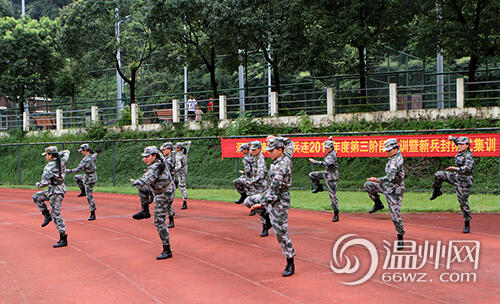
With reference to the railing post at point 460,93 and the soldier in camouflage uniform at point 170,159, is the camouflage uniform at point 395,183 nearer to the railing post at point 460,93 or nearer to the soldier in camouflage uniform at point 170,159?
the soldier in camouflage uniform at point 170,159

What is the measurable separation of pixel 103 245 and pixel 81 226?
3085 millimetres

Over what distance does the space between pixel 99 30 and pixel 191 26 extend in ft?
22.6

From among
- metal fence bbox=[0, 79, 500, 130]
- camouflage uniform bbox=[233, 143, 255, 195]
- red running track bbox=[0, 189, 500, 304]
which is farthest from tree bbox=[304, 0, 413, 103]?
camouflage uniform bbox=[233, 143, 255, 195]

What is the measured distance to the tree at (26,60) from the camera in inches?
1545

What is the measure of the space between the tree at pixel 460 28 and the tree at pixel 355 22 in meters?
1.07

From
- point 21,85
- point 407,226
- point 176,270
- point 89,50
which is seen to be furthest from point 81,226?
point 21,85

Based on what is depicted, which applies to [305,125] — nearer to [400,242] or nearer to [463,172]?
[463,172]

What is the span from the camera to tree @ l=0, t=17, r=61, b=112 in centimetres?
3925

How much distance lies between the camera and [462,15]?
82.3 ft

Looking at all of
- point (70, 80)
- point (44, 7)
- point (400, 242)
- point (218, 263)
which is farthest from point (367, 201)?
point (44, 7)

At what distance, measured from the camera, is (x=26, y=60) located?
39406 mm

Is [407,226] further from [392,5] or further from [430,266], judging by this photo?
[392,5]

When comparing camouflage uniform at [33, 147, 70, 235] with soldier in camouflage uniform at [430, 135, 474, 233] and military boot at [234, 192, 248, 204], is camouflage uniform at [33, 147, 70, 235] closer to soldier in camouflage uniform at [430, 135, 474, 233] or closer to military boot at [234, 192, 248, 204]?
military boot at [234, 192, 248, 204]

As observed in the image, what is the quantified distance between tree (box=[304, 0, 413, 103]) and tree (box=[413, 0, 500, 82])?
1.07 m
